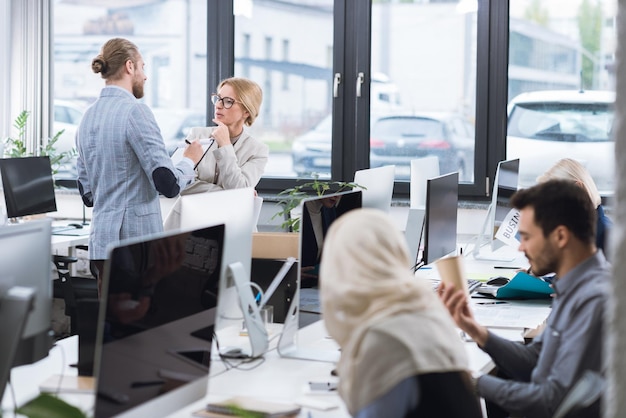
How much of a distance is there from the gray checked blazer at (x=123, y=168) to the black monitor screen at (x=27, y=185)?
73.6 inches

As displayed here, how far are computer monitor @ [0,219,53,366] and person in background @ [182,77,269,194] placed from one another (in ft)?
6.25

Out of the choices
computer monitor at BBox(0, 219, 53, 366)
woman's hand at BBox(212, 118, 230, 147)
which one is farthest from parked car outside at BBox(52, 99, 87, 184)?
computer monitor at BBox(0, 219, 53, 366)

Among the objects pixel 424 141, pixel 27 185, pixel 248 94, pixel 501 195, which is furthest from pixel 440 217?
pixel 27 185

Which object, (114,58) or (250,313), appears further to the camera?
(114,58)

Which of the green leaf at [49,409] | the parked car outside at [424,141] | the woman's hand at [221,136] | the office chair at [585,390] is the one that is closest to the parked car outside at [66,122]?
the parked car outside at [424,141]

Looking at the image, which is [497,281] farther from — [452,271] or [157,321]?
[157,321]

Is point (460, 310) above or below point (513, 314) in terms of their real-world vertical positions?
above

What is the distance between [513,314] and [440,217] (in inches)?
20.1

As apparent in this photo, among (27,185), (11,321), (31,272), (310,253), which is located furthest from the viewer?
(27,185)

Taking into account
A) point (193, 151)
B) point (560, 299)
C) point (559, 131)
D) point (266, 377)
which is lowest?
point (266, 377)

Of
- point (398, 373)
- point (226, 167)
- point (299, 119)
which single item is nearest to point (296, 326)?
point (398, 373)

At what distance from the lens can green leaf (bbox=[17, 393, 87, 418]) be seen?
1.56m

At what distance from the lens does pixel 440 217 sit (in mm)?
3625

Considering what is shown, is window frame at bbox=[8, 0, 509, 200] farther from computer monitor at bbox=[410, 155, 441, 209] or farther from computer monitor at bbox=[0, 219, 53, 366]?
computer monitor at bbox=[0, 219, 53, 366]
